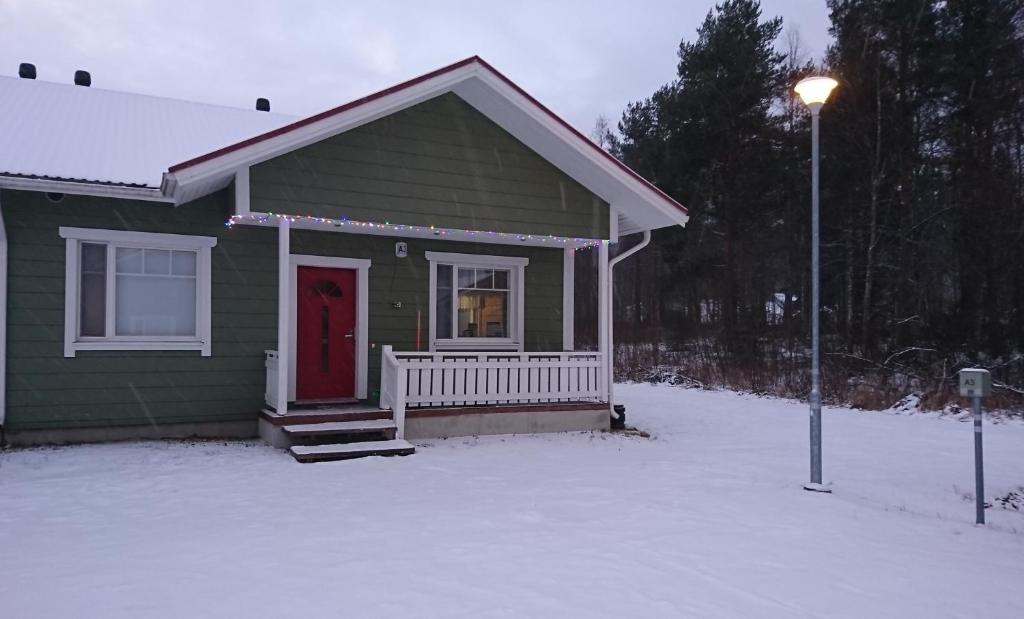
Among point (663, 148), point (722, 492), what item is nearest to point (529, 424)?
point (722, 492)

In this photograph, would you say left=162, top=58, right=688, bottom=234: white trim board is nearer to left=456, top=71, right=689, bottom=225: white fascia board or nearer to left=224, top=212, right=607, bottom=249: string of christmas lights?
left=456, top=71, right=689, bottom=225: white fascia board

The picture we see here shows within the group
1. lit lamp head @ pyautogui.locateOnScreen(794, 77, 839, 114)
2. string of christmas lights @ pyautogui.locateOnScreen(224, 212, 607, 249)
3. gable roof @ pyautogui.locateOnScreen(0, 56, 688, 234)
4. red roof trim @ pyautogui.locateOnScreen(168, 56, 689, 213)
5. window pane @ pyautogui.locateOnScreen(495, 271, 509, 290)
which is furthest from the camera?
window pane @ pyautogui.locateOnScreen(495, 271, 509, 290)

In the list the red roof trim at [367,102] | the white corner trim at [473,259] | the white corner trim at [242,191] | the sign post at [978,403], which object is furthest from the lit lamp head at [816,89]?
the white corner trim at [242,191]

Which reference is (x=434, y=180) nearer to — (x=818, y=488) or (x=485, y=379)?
(x=485, y=379)

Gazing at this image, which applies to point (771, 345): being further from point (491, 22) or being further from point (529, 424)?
point (491, 22)

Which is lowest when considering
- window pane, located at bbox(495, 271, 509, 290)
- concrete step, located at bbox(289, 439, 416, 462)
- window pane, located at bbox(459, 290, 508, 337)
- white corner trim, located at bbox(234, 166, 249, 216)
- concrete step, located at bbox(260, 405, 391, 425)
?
concrete step, located at bbox(289, 439, 416, 462)

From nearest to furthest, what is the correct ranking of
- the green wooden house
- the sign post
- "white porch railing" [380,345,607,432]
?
the sign post < the green wooden house < "white porch railing" [380,345,607,432]

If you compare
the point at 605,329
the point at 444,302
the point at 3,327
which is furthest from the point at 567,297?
the point at 3,327

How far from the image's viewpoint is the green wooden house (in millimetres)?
7645

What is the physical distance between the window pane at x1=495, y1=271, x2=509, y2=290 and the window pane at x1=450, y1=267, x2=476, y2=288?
0.40 meters

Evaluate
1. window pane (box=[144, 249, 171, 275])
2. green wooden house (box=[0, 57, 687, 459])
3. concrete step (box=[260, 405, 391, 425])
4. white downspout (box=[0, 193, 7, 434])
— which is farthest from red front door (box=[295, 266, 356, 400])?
white downspout (box=[0, 193, 7, 434])

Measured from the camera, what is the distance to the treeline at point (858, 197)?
15.6 m

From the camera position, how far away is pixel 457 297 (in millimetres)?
10172

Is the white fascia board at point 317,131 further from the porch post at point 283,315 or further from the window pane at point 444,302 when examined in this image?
the window pane at point 444,302
